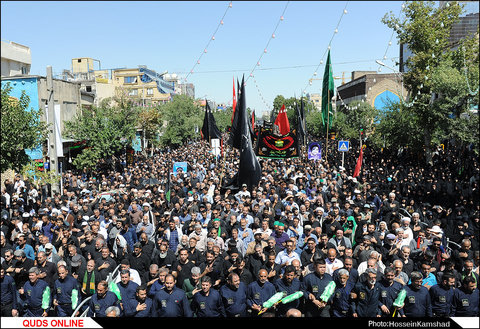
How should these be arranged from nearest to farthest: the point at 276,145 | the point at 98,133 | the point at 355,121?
the point at 276,145 < the point at 98,133 < the point at 355,121

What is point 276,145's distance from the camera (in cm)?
1480

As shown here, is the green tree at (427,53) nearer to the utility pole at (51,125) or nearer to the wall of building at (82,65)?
the utility pole at (51,125)

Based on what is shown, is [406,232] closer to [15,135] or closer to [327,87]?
[327,87]

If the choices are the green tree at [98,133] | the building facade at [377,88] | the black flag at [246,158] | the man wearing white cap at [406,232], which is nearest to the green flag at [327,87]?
the black flag at [246,158]

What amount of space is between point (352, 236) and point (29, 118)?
36.8 feet

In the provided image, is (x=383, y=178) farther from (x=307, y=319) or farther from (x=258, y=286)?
(x=307, y=319)

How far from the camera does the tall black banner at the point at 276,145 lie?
14.8 metres

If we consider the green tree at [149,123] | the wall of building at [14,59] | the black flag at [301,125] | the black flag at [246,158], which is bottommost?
the black flag at [246,158]

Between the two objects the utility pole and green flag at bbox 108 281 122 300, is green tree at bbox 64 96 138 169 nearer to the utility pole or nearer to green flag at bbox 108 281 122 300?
the utility pole

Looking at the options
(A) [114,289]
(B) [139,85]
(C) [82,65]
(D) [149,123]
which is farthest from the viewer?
(B) [139,85]

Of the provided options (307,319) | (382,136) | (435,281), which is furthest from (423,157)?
(307,319)

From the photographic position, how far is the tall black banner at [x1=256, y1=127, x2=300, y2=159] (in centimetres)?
1477

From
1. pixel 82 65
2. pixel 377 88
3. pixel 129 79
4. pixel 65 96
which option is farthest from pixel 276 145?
pixel 129 79

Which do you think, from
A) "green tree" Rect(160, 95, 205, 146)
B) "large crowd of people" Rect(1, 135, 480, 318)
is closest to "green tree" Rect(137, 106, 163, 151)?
"green tree" Rect(160, 95, 205, 146)
